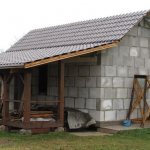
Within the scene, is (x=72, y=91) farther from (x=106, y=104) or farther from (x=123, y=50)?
(x=123, y=50)

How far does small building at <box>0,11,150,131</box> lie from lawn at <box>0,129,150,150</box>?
0.73 m

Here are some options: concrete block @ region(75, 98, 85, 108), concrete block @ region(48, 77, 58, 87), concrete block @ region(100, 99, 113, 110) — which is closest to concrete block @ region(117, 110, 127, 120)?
concrete block @ region(100, 99, 113, 110)

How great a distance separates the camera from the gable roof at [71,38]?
48.7 feet

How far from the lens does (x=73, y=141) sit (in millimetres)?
13023

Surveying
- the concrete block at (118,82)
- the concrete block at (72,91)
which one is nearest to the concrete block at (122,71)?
the concrete block at (118,82)

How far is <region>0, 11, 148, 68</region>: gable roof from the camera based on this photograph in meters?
14.9

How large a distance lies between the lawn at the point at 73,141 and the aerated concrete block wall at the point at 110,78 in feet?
5.27

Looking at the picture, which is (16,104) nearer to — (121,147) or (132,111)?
(132,111)

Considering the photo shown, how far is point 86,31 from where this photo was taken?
17844 mm

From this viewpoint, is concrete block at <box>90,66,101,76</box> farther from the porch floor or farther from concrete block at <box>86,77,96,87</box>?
the porch floor

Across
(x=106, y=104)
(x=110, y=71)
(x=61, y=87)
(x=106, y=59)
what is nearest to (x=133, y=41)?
(x=106, y=59)

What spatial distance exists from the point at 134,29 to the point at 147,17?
2.33 feet

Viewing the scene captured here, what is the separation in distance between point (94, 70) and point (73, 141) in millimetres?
3604

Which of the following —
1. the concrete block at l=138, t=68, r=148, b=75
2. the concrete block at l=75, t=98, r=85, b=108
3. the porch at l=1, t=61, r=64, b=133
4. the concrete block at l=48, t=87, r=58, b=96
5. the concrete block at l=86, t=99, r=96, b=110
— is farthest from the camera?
the concrete block at l=48, t=87, r=58, b=96
